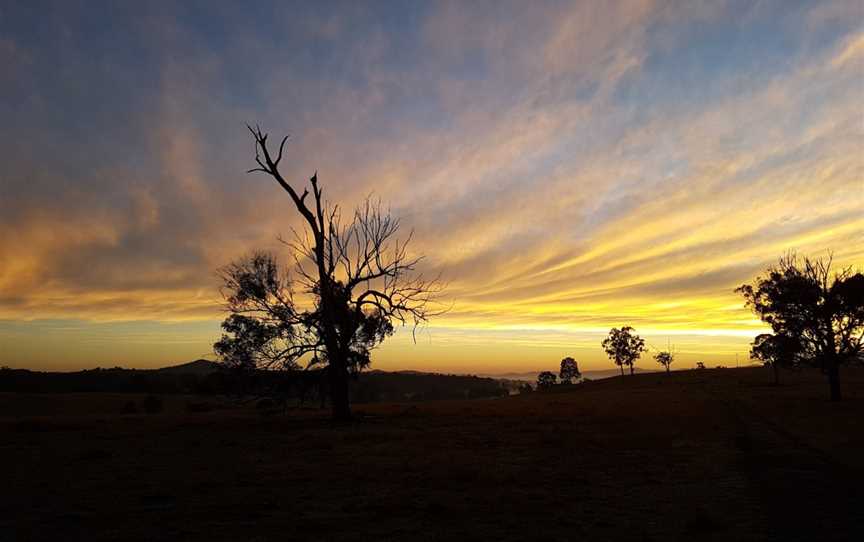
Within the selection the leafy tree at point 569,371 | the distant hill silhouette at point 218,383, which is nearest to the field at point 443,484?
the distant hill silhouette at point 218,383

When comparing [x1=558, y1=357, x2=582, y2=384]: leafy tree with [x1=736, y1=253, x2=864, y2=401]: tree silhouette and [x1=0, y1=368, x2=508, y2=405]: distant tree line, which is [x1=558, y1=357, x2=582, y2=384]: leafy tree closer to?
[x1=0, y1=368, x2=508, y2=405]: distant tree line

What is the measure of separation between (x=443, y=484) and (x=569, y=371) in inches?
4429

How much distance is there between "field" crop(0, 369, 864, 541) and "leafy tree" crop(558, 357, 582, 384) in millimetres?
97268

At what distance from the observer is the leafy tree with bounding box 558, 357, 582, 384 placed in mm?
119719

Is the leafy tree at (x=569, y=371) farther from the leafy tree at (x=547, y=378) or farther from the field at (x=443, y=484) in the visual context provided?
the field at (x=443, y=484)

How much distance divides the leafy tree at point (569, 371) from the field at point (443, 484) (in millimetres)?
97268

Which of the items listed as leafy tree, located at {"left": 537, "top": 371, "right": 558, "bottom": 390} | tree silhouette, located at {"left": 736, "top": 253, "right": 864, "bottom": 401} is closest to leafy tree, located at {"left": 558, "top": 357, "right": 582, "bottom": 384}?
leafy tree, located at {"left": 537, "top": 371, "right": 558, "bottom": 390}

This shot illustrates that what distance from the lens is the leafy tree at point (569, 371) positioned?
120 m

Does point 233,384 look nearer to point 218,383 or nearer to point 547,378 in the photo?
point 218,383

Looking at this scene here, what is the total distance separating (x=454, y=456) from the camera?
16484mm

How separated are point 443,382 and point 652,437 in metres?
167

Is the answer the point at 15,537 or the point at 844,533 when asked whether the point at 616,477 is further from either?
the point at 15,537

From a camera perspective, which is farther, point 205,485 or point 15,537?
point 205,485

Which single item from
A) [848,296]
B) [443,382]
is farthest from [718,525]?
[443,382]
